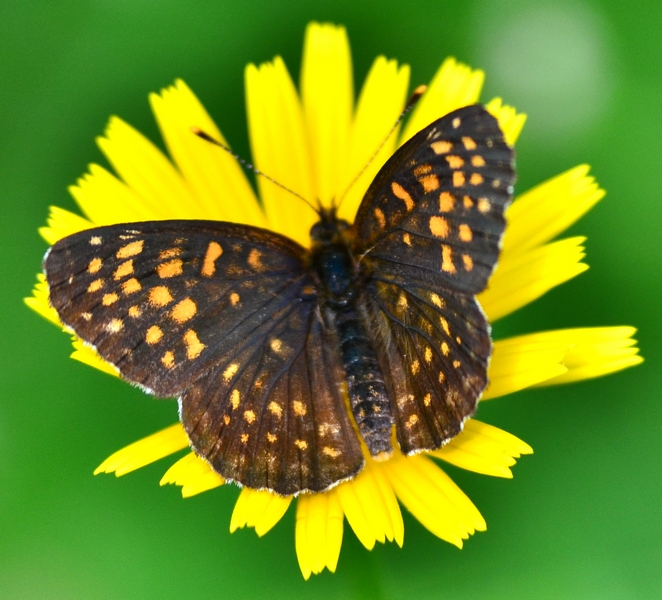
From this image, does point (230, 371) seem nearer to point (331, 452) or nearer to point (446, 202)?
point (331, 452)

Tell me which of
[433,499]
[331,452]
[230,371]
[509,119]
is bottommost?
[433,499]

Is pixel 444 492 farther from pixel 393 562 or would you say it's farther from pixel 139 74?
pixel 139 74

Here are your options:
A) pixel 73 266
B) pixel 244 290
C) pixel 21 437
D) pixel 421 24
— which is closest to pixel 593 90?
pixel 421 24

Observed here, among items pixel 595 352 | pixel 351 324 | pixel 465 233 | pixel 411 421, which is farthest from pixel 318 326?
pixel 595 352

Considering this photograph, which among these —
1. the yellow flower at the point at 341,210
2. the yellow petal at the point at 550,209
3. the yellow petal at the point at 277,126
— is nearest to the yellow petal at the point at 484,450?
the yellow flower at the point at 341,210

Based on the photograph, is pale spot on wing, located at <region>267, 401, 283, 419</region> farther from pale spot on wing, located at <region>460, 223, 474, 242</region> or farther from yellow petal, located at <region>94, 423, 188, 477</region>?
pale spot on wing, located at <region>460, 223, 474, 242</region>
